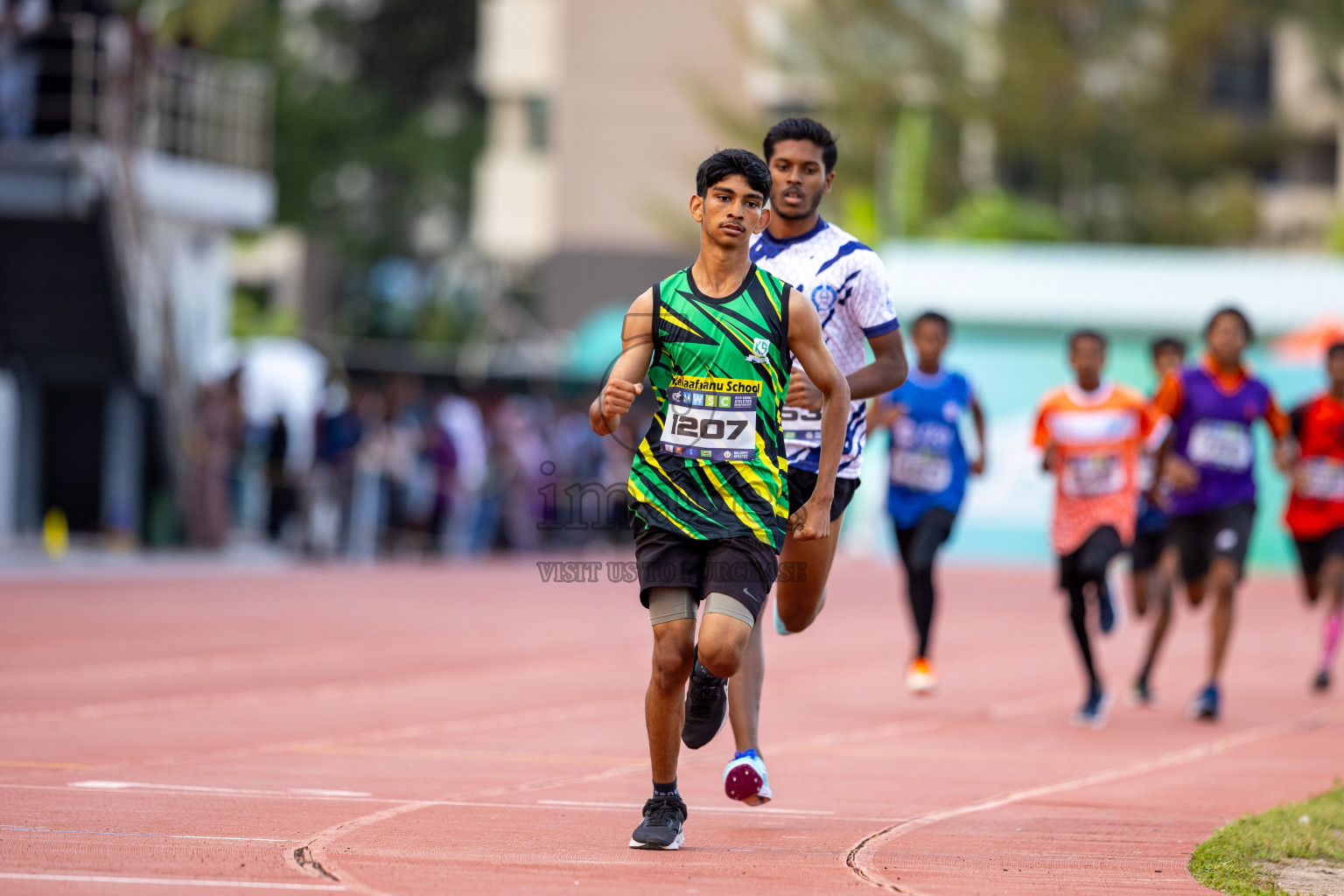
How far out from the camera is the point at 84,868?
6.24 meters

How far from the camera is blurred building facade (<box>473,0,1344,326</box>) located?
189ft

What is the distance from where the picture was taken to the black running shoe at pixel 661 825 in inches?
270

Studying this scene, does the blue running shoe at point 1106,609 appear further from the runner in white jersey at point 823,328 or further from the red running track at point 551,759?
the runner in white jersey at point 823,328

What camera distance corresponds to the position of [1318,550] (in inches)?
550

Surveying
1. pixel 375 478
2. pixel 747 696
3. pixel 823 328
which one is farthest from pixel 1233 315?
pixel 375 478

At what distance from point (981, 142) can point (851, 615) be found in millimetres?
33731

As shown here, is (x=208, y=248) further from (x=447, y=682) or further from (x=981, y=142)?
(x=981, y=142)

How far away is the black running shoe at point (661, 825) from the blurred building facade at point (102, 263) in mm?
17731

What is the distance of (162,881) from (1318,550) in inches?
383

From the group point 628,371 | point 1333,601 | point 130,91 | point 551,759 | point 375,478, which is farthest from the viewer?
point 375,478

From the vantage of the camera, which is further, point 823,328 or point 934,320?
point 934,320

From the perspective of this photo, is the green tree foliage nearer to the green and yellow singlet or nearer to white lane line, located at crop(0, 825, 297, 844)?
the green and yellow singlet

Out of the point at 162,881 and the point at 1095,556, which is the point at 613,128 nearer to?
the point at 1095,556

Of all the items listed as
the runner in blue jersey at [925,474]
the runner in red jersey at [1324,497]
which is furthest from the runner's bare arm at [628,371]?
the runner in red jersey at [1324,497]
